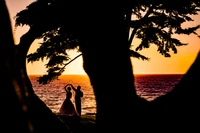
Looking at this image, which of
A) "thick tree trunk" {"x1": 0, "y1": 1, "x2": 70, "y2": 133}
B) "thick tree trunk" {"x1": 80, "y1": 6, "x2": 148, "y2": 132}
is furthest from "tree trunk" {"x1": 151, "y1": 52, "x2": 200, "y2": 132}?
"thick tree trunk" {"x1": 0, "y1": 1, "x2": 70, "y2": 133}

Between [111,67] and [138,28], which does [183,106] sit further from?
[138,28]

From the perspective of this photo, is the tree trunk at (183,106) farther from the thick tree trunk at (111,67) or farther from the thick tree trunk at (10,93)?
the thick tree trunk at (10,93)

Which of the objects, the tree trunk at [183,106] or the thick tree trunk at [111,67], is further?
the thick tree trunk at [111,67]

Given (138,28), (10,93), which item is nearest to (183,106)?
(10,93)

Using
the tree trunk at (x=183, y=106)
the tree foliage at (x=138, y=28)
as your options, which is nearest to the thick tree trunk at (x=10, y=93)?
the tree trunk at (x=183, y=106)

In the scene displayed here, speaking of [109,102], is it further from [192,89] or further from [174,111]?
[192,89]

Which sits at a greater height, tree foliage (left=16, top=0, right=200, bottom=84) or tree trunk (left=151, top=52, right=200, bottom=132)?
tree foliage (left=16, top=0, right=200, bottom=84)

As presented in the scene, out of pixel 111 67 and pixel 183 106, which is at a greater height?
pixel 111 67

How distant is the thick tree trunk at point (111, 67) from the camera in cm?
332

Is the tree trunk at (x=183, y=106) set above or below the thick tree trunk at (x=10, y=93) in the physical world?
below

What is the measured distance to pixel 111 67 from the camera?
3326 mm

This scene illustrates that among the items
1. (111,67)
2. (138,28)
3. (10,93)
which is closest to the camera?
(10,93)

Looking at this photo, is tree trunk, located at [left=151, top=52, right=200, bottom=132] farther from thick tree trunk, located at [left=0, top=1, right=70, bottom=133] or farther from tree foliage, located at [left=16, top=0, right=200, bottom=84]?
tree foliage, located at [left=16, top=0, right=200, bottom=84]

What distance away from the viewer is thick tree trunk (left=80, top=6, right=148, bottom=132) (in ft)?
10.9
